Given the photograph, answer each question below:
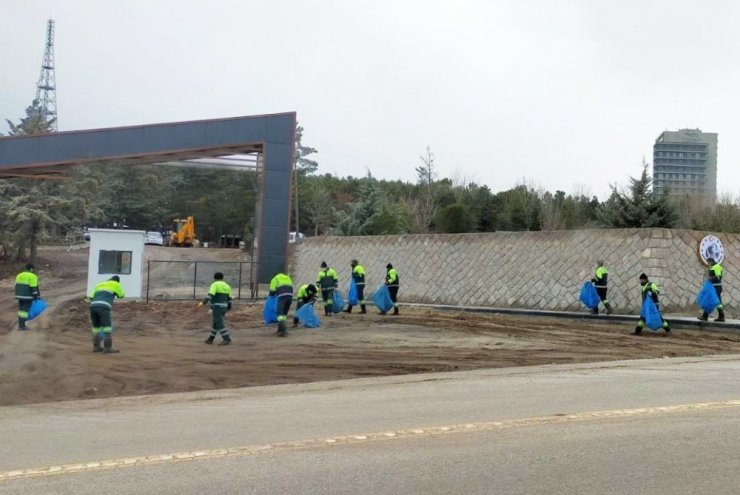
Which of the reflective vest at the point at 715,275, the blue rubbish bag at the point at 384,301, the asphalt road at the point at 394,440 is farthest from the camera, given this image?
the blue rubbish bag at the point at 384,301

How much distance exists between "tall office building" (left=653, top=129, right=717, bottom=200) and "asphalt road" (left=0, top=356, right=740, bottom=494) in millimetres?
43714

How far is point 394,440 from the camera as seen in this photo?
7.05m

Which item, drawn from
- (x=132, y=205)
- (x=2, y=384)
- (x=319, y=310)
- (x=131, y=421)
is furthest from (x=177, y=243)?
(x=131, y=421)

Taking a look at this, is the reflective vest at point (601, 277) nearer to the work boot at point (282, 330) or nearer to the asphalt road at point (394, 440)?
the work boot at point (282, 330)

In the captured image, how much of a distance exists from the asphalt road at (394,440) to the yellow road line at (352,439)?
2cm

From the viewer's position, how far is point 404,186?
196 ft

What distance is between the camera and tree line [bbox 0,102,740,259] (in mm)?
34666

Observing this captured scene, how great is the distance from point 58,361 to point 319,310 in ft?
43.1

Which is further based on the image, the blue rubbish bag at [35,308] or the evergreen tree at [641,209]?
the evergreen tree at [641,209]

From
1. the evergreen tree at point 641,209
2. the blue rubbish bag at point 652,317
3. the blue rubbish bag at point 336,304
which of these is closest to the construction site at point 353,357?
the blue rubbish bag at point 652,317

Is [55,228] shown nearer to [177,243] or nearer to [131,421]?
[177,243]

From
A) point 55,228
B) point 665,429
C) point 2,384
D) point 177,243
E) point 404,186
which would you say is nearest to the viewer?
point 665,429

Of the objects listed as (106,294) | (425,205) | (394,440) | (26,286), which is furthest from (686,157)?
(394,440)

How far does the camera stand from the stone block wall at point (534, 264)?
72.1ft
